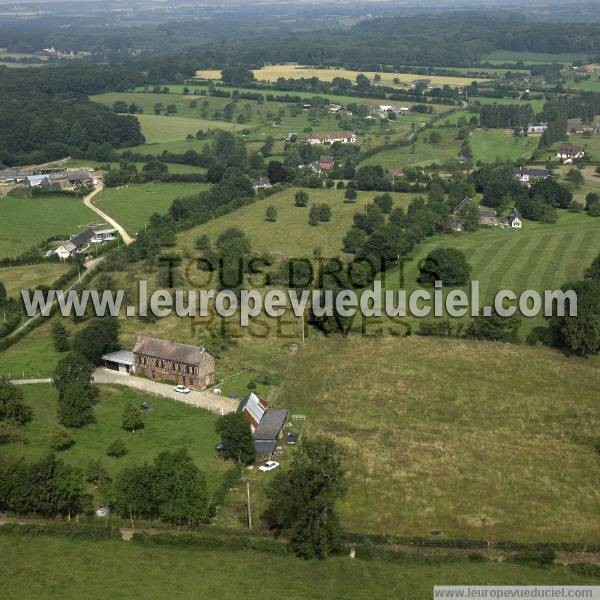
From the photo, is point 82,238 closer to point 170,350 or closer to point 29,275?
point 29,275

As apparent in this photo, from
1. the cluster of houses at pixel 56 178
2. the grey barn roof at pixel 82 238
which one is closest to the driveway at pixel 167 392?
the grey barn roof at pixel 82 238

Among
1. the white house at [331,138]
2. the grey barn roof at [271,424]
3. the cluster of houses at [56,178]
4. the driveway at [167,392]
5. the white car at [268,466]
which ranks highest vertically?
the grey barn roof at [271,424]

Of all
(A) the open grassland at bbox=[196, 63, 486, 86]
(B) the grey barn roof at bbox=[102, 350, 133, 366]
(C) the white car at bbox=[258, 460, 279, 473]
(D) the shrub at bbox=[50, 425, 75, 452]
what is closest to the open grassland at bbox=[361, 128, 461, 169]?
(A) the open grassland at bbox=[196, 63, 486, 86]

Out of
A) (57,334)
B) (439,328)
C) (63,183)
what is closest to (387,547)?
(439,328)

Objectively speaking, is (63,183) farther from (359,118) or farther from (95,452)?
(95,452)

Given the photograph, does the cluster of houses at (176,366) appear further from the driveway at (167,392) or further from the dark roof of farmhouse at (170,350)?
the driveway at (167,392)

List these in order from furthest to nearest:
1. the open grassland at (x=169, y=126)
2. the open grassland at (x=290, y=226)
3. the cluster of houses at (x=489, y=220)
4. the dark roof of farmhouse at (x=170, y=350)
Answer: the open grassland at (x=169, y=126) → the cluster of houses at (x=489, y=220) → the open grassland at (x=290, y=226) → the dark roof of farmhouse at (x=170, y=350)

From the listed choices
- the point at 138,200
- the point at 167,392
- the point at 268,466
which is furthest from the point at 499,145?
the point at 268,466
